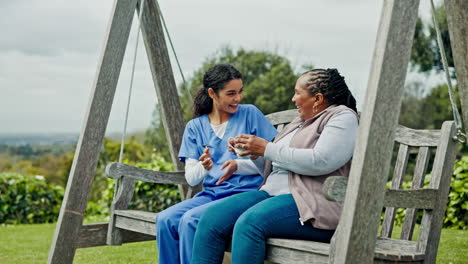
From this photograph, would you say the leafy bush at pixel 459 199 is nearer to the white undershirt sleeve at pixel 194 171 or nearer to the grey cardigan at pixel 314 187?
the white undershirt sleeve at pixel 194 171

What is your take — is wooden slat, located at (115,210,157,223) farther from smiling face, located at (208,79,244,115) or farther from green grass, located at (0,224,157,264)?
green grass, located at (0,224,157,264)

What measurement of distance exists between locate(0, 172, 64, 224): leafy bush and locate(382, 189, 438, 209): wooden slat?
649 centimetres

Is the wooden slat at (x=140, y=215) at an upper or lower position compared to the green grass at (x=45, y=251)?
upper

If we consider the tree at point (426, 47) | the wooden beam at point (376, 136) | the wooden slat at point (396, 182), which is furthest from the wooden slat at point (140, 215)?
the tree at point (426, 47)

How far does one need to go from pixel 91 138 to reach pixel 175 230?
79cm

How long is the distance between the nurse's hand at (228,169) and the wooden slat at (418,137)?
2.64 ft

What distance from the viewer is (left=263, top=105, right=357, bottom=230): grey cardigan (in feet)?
7.61

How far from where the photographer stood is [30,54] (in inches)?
896

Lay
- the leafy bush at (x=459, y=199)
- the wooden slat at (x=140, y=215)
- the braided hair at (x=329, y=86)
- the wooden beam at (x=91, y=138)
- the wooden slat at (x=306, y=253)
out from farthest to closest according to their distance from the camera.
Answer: the leafy bush at (x=459, y=199), the wooden beam at (x=91, y=138), the wooden slat at (x=140, y=215), the braided hair at (x=329, y=86), the wooden slat at (x=306, y=253)

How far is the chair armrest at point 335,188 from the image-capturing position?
80.3 inches

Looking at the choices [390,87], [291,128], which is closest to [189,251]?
[291,128]

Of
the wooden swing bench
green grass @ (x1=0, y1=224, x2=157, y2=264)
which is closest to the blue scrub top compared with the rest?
the wooden swing bench

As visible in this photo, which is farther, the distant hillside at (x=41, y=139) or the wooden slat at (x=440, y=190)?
the distant hillside at (x=41, y=139)

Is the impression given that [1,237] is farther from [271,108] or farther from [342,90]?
[271,108]
